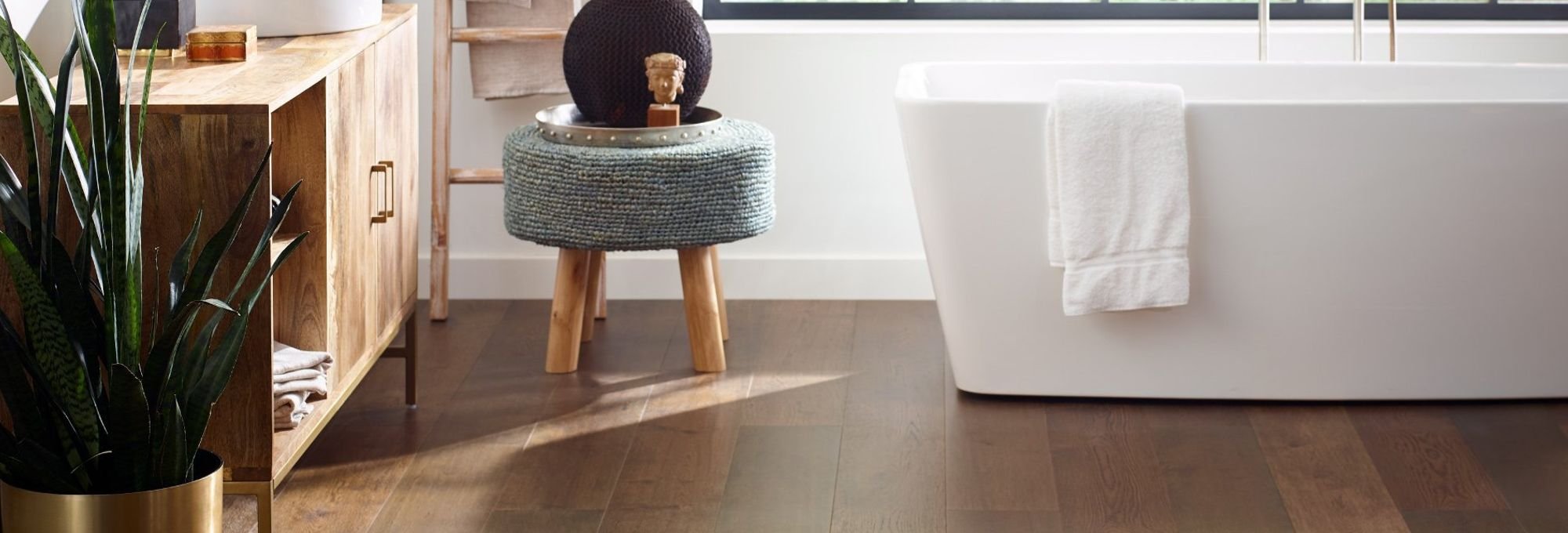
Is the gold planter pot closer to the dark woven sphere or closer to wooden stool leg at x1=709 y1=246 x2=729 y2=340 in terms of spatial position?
the dark woven sphere

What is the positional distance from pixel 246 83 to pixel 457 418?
0.96m

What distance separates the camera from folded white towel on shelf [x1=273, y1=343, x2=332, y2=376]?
207 cm

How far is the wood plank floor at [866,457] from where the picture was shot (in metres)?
2.29

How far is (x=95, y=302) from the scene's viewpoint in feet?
6.05

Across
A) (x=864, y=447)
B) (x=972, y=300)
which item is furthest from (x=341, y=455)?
(x=972, y=300)

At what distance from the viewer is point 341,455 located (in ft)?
8.44

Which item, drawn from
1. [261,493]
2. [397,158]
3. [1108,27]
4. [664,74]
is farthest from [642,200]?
[1108,27]

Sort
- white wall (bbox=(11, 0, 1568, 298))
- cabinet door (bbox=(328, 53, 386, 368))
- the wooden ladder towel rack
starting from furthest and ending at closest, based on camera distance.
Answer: white wall (bbox=(11, 0, 1568, 298)), the wooden ladder towel rack, cabinet door (bbox=(328, 53, 386, 368))

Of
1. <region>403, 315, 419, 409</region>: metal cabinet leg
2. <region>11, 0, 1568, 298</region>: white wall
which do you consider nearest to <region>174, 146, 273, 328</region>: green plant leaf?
<region>403, 315, 419, 409</region>: metal cabinet leg

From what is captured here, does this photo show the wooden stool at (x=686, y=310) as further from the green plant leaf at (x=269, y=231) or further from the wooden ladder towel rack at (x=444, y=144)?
the green plant leaf at (x=269, y=231)

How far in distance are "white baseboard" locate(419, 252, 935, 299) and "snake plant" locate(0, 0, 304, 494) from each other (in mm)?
1890

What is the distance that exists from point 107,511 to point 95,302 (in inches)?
10.2

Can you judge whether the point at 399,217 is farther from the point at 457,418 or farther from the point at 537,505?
the point at 537,505

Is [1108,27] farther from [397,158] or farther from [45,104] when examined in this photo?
[45,104]
